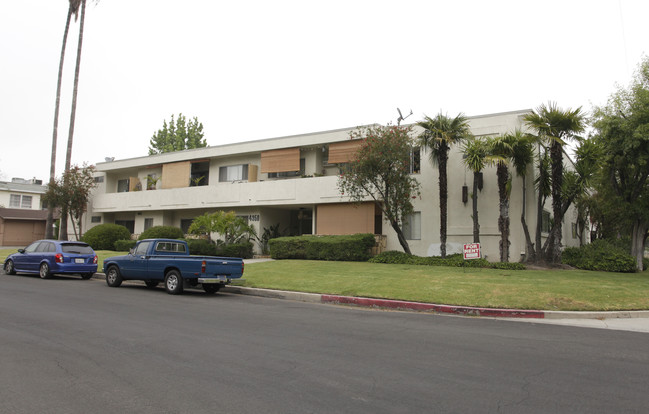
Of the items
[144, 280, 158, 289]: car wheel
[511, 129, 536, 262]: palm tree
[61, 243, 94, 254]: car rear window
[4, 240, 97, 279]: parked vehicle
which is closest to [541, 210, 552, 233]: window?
[511, 129, 536, 262]: palm tree

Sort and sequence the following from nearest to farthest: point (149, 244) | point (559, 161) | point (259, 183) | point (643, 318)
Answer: point (643, 318) < point (149, 244) < point (559, 161) < point (259, 183)

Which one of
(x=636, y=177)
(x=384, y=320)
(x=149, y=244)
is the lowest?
(x=384, y=320)

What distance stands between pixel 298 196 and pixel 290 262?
568 cm

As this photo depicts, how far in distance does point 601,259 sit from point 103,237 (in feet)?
93.1

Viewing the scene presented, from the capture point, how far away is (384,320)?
9.38 metres

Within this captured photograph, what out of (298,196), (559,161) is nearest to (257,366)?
(559,161)

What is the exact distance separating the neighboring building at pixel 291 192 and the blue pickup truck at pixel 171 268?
10772 mm

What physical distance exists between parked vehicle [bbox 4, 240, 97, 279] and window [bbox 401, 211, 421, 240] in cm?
1375

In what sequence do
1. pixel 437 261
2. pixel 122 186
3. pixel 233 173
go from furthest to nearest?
pixel 122 186, pixel 233 173, pixel 437 261

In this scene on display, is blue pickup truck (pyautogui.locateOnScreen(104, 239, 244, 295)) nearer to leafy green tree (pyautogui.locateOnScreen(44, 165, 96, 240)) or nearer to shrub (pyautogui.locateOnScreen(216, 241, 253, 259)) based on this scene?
shrub (pyautogui.locateOnScreen(216, 241, 253, 259))

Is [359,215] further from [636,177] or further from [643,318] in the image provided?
[643,318]

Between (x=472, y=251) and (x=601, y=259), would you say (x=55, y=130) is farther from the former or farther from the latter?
(x=601, y=259)

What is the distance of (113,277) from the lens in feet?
48.1

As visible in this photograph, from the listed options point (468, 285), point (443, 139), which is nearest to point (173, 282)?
point (468, 285)
